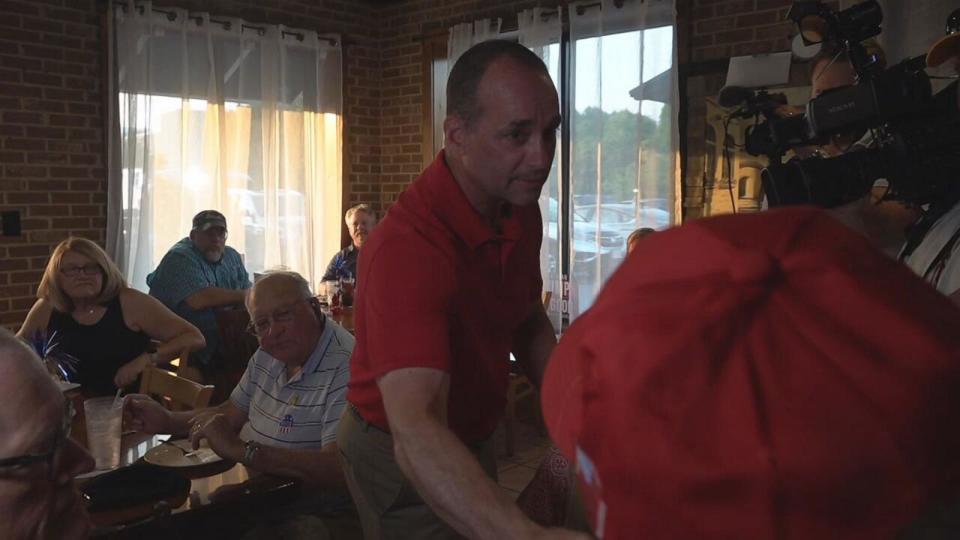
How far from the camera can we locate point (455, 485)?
2.90 feet

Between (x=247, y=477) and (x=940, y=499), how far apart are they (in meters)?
1.75

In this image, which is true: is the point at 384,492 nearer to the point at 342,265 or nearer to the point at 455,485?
the point at 455,485

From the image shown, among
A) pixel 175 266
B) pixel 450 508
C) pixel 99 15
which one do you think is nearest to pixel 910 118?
pixel 450 508

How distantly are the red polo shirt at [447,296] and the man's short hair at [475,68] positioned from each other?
0.38 ft

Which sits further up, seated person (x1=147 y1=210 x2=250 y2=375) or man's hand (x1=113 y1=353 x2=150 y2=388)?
seated person (x1=147 y1=210 x2=250 y2=375)

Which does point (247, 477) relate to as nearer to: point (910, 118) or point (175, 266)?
point (910, 118)

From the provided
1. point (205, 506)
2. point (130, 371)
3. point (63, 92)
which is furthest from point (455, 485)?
point (63, 92)

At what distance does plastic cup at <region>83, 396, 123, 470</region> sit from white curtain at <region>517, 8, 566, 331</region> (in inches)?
116

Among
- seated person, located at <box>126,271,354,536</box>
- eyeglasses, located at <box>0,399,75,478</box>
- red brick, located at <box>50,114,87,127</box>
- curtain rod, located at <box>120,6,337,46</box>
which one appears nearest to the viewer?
eyeglasses, located at <box>0,399,75,478</box>

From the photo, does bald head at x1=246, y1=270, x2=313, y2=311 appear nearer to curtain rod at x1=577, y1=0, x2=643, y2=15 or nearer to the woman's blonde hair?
the woman's blonde hair

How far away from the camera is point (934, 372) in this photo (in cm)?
37

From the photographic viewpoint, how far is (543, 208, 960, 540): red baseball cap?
0.37m

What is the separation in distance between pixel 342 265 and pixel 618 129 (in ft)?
6.66

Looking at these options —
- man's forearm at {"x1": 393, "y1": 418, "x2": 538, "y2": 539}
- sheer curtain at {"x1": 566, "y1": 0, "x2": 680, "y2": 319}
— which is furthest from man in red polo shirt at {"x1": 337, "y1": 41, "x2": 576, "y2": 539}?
sheer curtain at {"x1": 566, "y1": 0, "x2": 680, "y2": 319}
